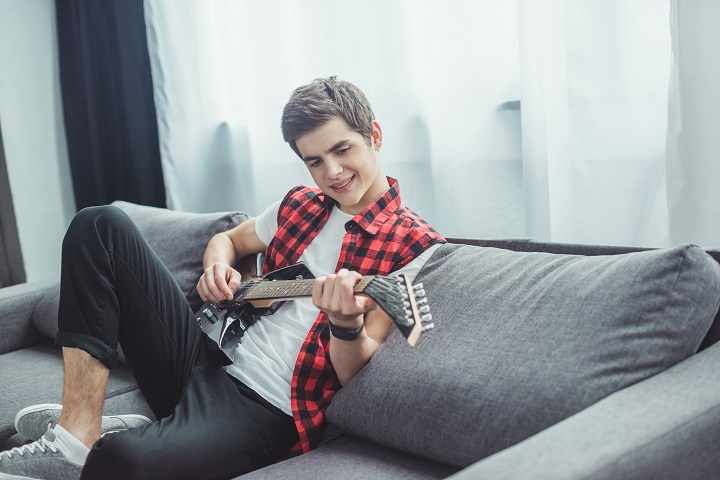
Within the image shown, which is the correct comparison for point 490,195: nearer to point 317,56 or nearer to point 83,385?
point 317,56

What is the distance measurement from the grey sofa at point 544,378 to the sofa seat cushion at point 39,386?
2.24 ft

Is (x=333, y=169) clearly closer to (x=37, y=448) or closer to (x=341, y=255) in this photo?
(x=341, y=255)

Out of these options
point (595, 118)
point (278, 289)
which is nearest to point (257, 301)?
point (278, 289)

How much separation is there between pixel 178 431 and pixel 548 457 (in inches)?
31.6

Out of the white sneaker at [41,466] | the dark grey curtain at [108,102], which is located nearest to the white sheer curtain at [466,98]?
the dark grey curtain at [108,102]

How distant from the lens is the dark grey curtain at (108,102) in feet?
10.6

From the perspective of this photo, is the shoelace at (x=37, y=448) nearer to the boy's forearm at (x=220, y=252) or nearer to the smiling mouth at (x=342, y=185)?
the boy's forearm at (x=220, y=252)

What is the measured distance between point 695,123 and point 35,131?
290 cm

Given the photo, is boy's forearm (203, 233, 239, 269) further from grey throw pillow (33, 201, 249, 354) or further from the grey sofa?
the grey sofa

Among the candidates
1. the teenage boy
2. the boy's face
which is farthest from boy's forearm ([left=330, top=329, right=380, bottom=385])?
the boy's face

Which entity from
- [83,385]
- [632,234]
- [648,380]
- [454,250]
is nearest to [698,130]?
[632,234]

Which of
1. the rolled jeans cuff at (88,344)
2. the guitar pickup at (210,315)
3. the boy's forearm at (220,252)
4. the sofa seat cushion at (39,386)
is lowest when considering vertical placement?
the sofa seat cushion at (39,386)

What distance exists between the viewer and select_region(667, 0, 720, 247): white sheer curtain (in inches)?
62.5

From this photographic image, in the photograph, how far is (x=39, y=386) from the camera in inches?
82.1
